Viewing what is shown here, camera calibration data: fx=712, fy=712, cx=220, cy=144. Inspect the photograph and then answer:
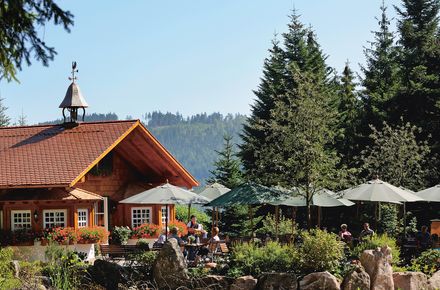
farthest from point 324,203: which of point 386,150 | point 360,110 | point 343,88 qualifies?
point 343,88

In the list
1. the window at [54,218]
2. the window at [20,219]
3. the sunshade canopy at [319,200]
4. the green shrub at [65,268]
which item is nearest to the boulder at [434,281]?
the sunshade canopy at [319,200]

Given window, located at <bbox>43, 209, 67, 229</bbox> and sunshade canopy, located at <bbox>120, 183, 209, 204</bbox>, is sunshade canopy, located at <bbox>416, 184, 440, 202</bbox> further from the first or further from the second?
window, located at <bbox>43, 209, 67, 229</bbox>

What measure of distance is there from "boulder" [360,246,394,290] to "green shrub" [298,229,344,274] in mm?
639

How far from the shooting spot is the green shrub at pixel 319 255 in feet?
50.8

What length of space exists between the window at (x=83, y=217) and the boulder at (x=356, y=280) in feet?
37.4

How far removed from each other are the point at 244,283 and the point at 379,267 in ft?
9.53

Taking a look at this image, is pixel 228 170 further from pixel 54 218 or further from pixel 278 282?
pixel 278 282

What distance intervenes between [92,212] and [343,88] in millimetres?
21838

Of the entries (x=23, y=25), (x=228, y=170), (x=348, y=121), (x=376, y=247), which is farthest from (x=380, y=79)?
(x=23, y=25)

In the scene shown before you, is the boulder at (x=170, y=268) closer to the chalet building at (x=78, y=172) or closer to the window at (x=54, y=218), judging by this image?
the chalet building at (x=78, y=172)

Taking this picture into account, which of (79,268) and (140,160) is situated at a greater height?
(140,160)

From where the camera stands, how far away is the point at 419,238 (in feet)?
61.8

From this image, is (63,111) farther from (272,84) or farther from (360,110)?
(360,110)

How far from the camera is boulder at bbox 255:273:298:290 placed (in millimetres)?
15094
